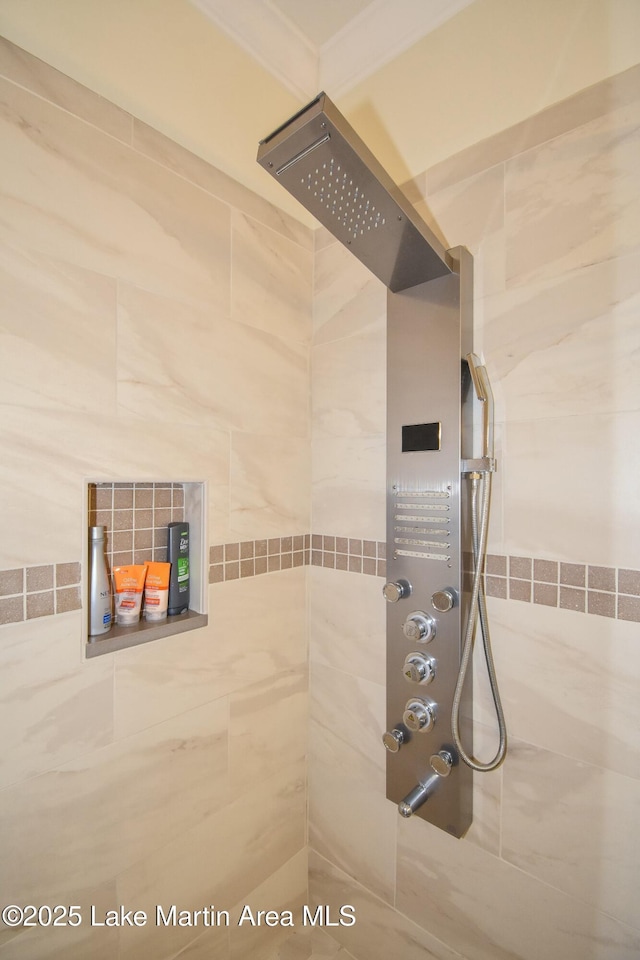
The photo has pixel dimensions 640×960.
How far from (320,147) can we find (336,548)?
99cm

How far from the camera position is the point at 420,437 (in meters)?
1.10

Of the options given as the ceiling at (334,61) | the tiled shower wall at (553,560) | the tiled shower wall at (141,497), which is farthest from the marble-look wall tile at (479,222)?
the tiled shower wall at (141,497)

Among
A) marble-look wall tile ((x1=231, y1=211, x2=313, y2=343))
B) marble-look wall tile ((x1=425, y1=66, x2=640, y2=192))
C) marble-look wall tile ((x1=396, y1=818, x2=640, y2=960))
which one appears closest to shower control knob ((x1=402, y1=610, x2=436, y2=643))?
marble-look wall tile ((x1=396, y1=818, x2=640, y2=960))

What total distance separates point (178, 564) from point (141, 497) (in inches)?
7.6

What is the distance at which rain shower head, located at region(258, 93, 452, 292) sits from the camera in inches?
28.5

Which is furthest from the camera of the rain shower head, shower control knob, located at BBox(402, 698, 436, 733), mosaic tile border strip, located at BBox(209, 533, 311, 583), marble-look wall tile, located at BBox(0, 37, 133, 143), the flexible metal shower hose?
mosaic tile border strip, located at BBox(209, 533, 311, 583)

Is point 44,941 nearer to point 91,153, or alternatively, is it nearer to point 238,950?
point 238,950

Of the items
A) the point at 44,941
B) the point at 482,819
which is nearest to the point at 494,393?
A: the point at 482,819

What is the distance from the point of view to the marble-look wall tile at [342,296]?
1278 mm

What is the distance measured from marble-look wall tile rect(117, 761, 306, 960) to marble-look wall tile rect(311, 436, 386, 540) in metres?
0.77

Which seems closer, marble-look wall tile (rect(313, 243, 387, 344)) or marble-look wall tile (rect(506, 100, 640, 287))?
marble-look wall tile (rect(506, 100, 640, 287))

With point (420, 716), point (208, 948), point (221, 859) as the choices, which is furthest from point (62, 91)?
point (208, 948)

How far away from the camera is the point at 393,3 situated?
117cm

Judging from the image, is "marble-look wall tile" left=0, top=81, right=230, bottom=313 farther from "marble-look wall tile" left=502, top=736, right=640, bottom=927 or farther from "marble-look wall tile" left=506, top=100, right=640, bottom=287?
"marble-look wall tile" left=502, top=736, right=640, bottom=927
